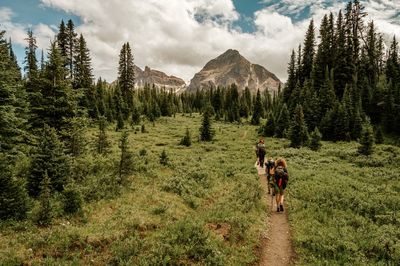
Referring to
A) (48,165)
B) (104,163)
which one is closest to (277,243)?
(48,165)

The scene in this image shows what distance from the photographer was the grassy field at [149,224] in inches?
391

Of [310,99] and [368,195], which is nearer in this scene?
[368,195]

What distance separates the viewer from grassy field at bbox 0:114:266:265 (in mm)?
9938

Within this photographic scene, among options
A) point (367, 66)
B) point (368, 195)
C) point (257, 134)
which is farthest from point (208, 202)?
point (367, 66)

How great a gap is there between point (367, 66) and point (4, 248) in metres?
75.1

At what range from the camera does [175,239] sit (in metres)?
11.1

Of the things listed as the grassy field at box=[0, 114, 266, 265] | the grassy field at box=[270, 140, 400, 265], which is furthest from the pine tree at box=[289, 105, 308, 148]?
the grassy field at box=[0, 114, 266, 265]

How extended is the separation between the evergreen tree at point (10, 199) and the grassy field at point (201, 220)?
2.60 ft

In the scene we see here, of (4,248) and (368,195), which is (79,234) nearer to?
(4,248)

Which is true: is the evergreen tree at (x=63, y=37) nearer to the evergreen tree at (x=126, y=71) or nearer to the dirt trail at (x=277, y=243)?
the evergreen tree at (x=126, y=71)

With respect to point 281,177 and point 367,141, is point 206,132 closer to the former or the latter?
point 367,141

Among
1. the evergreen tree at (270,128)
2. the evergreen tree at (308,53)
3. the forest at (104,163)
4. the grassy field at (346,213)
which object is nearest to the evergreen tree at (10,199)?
the forest at (104,163)

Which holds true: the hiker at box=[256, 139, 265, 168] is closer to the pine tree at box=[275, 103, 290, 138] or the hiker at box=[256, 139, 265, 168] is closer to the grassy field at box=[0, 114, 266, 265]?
the grassy field at box=[0, 114, 266, 265]

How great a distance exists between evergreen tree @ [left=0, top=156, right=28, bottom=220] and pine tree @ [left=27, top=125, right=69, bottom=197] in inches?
104
